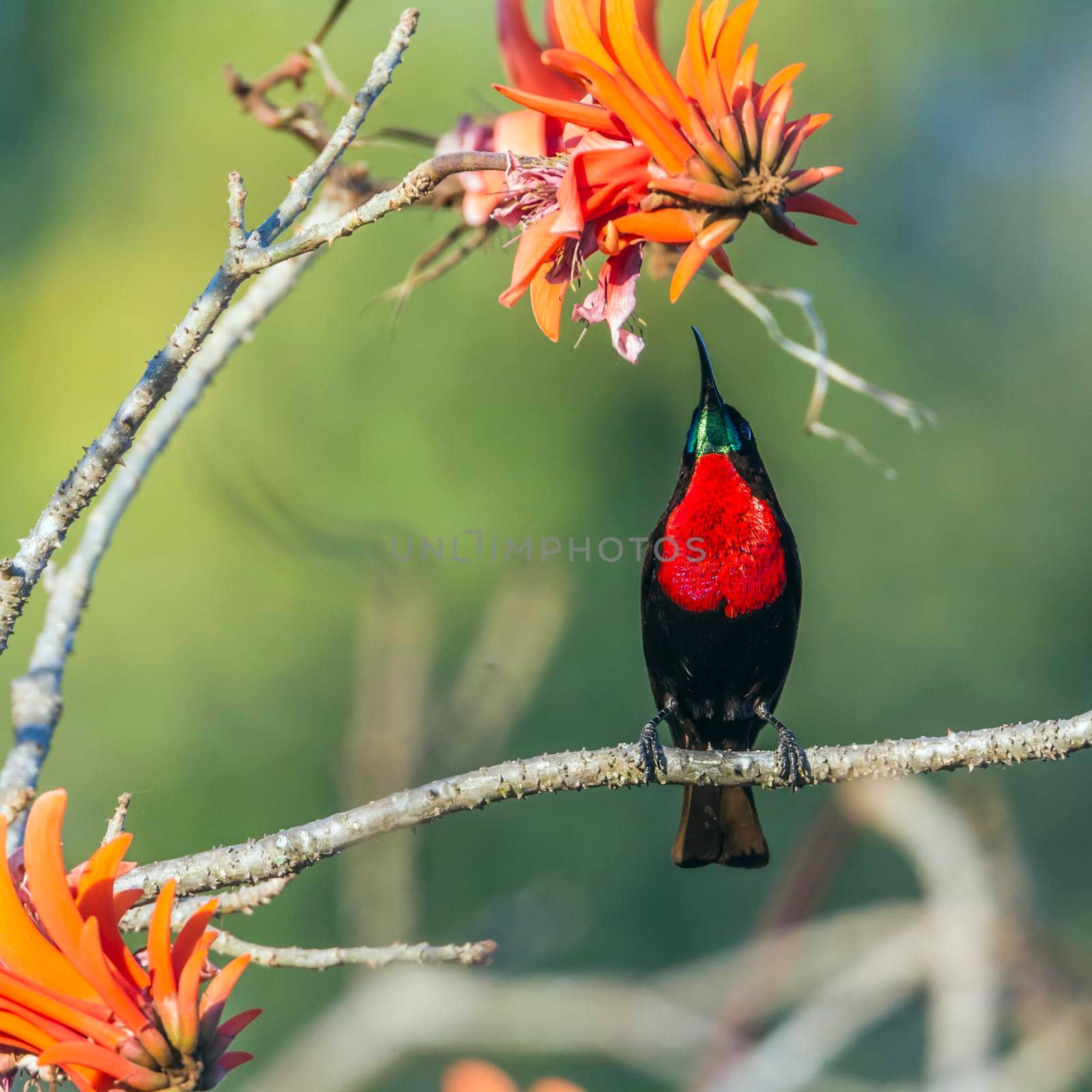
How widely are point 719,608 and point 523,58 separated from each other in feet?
3.72

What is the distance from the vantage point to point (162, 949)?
4.04ft

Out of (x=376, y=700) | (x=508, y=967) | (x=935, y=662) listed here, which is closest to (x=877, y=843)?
(x=935, y=662)

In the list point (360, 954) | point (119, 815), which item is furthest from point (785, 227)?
point (360, 954)

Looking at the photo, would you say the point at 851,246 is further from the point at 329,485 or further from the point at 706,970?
the point at 706,970

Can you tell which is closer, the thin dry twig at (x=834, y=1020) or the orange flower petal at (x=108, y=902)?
the orange flower petal at (x=108, y=902)

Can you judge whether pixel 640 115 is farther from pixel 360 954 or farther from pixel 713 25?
pixel 360 954

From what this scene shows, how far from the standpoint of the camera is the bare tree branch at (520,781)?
5.23 feet

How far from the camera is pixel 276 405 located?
8180mm

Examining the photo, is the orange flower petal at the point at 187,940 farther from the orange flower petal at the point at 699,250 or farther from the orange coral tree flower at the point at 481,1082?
the orange flower petal at the point at 699,250

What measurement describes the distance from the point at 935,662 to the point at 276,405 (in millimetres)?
5363

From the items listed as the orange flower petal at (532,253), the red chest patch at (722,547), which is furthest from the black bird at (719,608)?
the orange flower petal at (532,253)

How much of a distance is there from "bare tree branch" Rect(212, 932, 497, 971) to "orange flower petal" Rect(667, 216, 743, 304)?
3.16 ft

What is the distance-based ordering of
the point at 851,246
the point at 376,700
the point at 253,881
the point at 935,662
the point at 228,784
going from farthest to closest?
the point at 851,246
the point at 935,662
the point at 228,784
the point at 376,700
the point at 253,881

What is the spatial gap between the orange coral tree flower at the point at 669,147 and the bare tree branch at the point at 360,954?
0.87 meters
